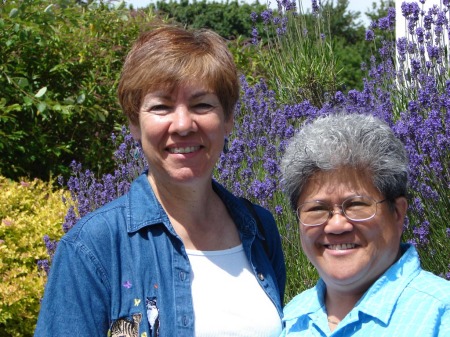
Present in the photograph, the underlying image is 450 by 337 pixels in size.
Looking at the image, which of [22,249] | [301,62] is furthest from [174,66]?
[301,62]

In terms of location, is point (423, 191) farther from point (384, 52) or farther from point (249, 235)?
point (384, 52)

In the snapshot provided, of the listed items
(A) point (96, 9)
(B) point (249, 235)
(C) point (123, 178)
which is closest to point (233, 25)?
(A) point (96, 9)

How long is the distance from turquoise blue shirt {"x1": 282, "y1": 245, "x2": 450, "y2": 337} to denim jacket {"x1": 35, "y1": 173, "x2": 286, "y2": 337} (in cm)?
45

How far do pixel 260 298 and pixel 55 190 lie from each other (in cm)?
372

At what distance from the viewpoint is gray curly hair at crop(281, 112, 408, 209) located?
2.24 metres

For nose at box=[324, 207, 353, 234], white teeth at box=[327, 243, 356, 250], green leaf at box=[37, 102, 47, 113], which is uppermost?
green leaf at box=[37, 102, 47, 113]

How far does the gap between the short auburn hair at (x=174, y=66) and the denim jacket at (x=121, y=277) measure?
1.11 ft

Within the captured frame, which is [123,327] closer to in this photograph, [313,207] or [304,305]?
[304,305]

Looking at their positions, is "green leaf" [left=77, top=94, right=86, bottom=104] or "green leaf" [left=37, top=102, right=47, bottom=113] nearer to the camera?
"green leaf" [left=37, top=102, right=47, bottom=113]

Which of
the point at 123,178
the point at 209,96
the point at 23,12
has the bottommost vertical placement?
the point at 123,178

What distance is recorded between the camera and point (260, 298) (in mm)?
2656

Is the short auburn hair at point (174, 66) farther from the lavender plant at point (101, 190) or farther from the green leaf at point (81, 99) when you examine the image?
the green leaf at point (81, 99)

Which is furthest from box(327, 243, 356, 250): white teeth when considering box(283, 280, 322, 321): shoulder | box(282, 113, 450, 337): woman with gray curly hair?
box(283, 280, 322, 321): shoulder

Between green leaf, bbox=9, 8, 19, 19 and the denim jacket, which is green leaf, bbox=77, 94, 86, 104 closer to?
green leaf, bbox=9, 8, 19, 19
